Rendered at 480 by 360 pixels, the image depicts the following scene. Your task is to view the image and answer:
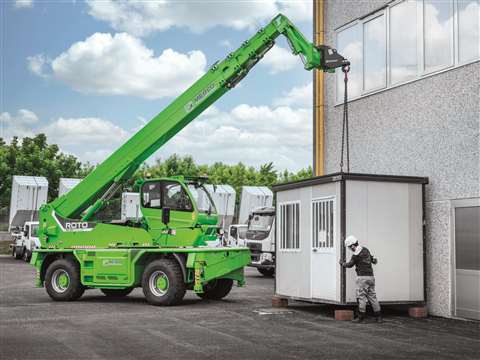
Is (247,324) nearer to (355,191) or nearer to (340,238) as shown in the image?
(340,238)

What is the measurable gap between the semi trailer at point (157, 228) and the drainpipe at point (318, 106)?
7.53 ft

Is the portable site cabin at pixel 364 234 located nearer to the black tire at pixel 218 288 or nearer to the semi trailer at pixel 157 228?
the semi trailer at pixel 157 228

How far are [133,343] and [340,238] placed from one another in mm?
5179

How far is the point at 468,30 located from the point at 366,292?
18.7 feet

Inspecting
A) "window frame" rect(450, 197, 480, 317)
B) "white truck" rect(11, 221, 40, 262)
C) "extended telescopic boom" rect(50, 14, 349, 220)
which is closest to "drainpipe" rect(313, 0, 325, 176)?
"extended telescopic boom" rect(50, 14, 349, 220)

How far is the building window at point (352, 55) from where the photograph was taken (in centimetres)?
1766

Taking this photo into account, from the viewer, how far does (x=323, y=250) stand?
47.7 feet

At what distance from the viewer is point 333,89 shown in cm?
1834

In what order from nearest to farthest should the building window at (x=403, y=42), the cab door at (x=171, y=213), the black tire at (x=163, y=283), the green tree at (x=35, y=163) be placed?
1. the building window at (x=403, y=42)
2. the black tire at (x=163, y=283)
3. the cab door at (x=171, y=213)
4. the green tree at (x=35, y=163)

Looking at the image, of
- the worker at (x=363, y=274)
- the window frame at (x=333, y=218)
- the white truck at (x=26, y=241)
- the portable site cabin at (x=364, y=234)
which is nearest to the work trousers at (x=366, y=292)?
the worker at (x=363, y=274)

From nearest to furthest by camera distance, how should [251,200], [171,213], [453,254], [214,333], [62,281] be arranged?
[214,333]
[453,254]
[171,213]
[62,281]
[251,200]

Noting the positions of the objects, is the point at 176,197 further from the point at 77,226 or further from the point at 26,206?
the point at 26,206

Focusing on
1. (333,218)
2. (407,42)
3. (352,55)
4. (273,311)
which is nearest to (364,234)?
(333,218)

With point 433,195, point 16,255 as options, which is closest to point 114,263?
point 433,195
